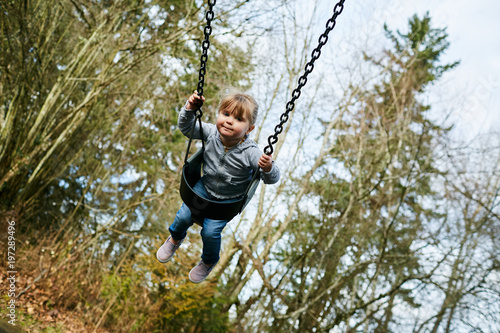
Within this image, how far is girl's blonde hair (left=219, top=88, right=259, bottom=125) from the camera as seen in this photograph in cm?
240

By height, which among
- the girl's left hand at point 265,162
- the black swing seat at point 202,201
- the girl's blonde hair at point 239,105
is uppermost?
the girl's blonde hair at point 239,105

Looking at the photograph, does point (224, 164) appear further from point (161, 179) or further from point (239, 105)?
point (161, 179)

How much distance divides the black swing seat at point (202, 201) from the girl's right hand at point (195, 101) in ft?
0.96

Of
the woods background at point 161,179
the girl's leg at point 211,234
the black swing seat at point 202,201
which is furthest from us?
the woods background at point 161,179

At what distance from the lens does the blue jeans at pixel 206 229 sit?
263 cm

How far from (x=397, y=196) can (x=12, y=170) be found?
1017 centimetres

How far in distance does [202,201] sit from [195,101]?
23.8 inches

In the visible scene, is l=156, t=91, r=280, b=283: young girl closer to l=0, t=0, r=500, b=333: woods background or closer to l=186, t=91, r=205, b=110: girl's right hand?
l=186, t=91, r=205, b=110: girl's right hand

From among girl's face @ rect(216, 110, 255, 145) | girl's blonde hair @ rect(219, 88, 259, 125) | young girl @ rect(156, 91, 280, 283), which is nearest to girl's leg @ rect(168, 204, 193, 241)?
young girl @ rect(156, 91, 280, 283)

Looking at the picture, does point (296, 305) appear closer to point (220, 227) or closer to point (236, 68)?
point (236, 68)

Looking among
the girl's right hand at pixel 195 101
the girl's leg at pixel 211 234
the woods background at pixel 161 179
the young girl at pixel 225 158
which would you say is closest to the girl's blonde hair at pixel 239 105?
the young girl at pixel 225 158

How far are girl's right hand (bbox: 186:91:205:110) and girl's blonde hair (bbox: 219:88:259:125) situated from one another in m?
0.12

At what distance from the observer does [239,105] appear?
239 centimetres

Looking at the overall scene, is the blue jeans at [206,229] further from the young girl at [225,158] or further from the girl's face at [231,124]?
the girl's face at [231,124]
